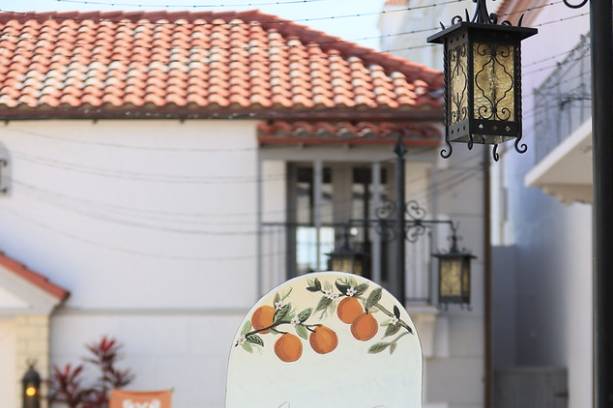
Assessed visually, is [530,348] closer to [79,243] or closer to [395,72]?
[395,72]

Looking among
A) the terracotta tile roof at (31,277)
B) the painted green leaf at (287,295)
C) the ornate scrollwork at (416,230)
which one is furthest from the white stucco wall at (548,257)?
the painted green leaf at (287,295)

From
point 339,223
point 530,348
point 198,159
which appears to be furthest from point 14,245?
point 530,348

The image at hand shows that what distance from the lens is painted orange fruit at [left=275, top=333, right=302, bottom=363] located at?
5.49 metres

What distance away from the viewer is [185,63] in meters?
17.2

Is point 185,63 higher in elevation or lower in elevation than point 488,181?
higher

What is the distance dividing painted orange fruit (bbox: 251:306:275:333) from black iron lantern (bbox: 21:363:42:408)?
35.0 feet

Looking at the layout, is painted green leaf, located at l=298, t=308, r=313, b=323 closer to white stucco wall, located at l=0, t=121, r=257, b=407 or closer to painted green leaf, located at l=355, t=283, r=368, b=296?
painted green leaf, located at l=355, t=283, r=368, b=296

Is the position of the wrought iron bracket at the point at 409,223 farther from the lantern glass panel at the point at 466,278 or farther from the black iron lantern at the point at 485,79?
the black iron lantern at the point at 485,79

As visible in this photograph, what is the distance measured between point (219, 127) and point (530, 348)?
6.18 meters

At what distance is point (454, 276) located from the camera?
14.8 meters

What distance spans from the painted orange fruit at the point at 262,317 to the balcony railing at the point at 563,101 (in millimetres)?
7218

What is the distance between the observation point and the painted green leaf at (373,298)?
5.52m

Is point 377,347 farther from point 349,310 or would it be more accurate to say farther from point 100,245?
point 100,245

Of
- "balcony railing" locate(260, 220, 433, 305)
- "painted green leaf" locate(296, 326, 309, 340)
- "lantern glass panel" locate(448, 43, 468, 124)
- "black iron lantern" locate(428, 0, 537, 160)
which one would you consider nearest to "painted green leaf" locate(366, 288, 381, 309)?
"painted green leaf" locate(296, 326, 309, 340)
